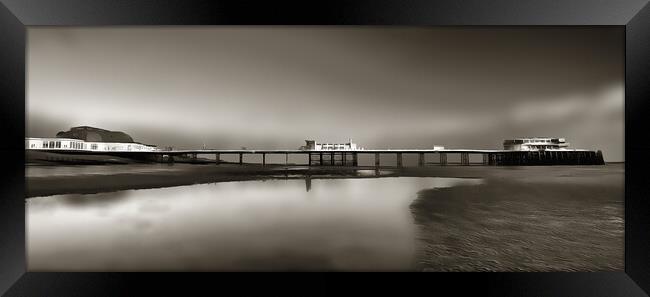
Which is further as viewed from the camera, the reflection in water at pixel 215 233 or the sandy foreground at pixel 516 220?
the reflection in water at pixel 215 233

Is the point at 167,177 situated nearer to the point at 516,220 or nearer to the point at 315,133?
the point at 315,133

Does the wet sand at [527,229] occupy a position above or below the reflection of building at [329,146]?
below

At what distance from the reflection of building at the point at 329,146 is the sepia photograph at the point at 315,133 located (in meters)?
0.03

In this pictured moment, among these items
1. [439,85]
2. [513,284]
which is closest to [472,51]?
[439,85]

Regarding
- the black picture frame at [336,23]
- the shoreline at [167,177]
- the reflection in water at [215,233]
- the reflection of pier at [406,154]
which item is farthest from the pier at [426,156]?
the black picture frame at [336,23]

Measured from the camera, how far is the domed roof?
3.51 m

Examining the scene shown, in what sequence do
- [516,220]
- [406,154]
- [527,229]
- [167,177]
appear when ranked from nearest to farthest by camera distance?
[527,229] → [516,220] → [406,154] → [167,177]

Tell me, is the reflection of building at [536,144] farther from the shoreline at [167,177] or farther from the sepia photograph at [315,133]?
the shoreline at [167,177]

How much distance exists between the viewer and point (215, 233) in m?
3.23

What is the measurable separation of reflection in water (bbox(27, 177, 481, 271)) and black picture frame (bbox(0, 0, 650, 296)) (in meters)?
0.33

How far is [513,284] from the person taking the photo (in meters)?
2.22

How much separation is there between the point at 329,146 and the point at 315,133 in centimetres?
32

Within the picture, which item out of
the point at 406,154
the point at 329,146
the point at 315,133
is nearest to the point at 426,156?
the point at 406,154

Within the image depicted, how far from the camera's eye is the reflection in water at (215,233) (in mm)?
2746
